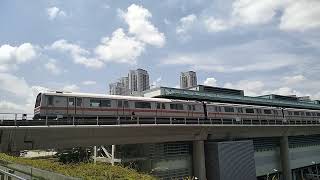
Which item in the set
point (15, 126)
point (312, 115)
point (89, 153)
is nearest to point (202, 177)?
point (89, 153)

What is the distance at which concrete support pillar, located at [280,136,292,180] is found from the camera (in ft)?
201

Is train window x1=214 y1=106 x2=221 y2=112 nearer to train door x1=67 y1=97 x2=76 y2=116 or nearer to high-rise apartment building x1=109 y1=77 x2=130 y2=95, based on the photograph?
train door x1=67 y1=97 x2=76 y2=116

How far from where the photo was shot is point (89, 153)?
49500mm

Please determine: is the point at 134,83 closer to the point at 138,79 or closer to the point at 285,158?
the point at 138,79

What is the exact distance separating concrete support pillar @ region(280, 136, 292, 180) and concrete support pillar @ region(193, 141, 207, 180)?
25860 millimetres

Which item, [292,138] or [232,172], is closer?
[232,172]

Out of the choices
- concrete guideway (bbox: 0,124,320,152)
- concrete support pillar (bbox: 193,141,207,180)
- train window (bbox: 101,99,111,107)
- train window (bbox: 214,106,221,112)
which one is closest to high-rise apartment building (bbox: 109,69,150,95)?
train window (bbox: 214,106,221,112)

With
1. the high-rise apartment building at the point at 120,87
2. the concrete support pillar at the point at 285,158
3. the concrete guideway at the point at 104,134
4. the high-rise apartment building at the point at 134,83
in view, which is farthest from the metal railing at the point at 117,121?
the high-rise apartment building at the point at 120,87

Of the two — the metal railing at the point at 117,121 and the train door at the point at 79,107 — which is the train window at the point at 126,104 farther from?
the train door at the point at 79,107

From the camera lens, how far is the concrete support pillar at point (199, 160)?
43375 mm

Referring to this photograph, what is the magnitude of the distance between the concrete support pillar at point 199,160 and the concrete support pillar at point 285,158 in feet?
84.8

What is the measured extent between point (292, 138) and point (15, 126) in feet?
200

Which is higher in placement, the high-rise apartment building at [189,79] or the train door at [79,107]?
the high-rise apartment building at [189,79]

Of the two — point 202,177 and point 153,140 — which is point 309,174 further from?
point 153,140
